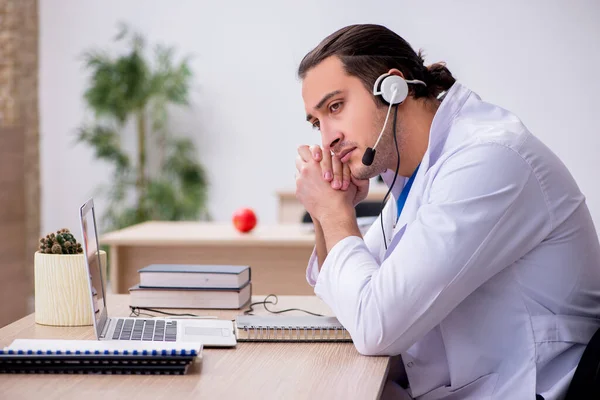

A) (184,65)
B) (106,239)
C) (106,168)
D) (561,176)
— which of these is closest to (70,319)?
(561,176)

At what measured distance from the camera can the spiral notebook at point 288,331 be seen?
1.35 m

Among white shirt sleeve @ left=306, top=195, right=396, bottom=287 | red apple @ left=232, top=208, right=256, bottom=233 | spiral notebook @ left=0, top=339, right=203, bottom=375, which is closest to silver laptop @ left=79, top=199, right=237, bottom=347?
spiral notebook @ left=0, top=339, right=203, bottom=375

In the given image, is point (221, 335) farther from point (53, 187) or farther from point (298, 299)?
point (53, 187)

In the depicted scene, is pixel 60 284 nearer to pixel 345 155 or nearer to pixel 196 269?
pixel 196 269

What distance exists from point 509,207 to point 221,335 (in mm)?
541

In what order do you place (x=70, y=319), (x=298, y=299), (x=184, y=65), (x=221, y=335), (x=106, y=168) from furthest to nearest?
(x=106, y=168) → (x=184, y=65) → (x=298, y=299) → (x=70, y=319) → (x=221, y=335)

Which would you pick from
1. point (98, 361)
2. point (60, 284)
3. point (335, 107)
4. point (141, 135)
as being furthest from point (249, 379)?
point (141, 135)

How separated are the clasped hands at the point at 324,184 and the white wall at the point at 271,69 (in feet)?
12.7

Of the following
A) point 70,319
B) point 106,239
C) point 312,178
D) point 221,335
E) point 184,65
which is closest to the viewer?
point 221,335

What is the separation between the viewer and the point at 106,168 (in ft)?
18.9

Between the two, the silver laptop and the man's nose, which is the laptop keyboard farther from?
the man's nose

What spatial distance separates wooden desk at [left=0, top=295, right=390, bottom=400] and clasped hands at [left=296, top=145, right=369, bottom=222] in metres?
0.29

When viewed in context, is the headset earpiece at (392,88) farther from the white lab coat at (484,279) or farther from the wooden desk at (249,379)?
the wooden desk at (249,379)

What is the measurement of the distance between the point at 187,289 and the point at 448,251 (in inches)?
26.5
